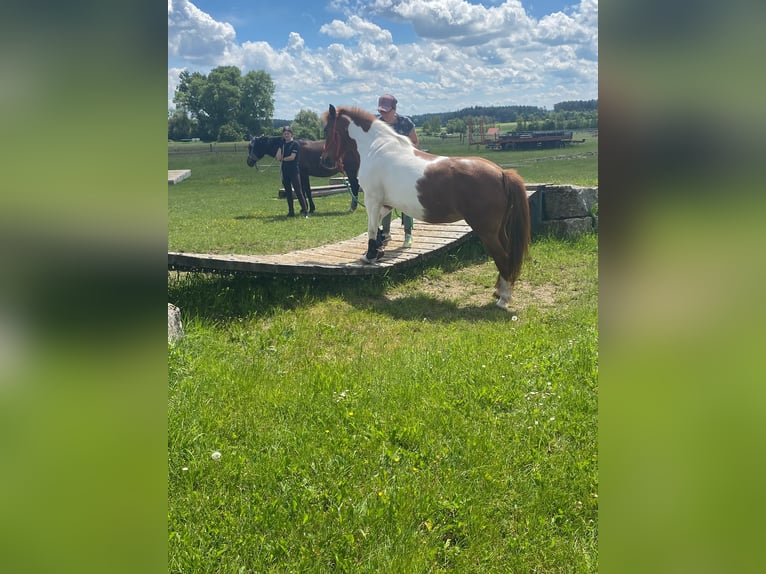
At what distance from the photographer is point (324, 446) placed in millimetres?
2812

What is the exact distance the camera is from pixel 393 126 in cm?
793

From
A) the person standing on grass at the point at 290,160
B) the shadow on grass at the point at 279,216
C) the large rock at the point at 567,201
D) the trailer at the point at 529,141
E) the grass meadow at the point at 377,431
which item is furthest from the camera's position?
the trailer at the point at 529,141

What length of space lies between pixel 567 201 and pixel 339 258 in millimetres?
3768

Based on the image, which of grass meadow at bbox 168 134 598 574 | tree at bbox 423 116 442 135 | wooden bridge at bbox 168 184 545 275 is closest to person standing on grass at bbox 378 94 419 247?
wooden bridge at bbox 168 184 545 275

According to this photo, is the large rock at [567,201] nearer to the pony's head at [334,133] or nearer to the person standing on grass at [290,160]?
the pony's head at [334,133]

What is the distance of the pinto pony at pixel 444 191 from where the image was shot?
5.59 m

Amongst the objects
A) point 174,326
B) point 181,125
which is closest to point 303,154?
point 174,326

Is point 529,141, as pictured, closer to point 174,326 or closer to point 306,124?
point 306,124

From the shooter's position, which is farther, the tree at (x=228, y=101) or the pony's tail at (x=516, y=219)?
the tree at (x=228, y=101)

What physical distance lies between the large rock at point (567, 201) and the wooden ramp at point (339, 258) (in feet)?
4.37

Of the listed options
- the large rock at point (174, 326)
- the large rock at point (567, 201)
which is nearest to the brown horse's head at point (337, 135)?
the large rock at point (174, 326)
